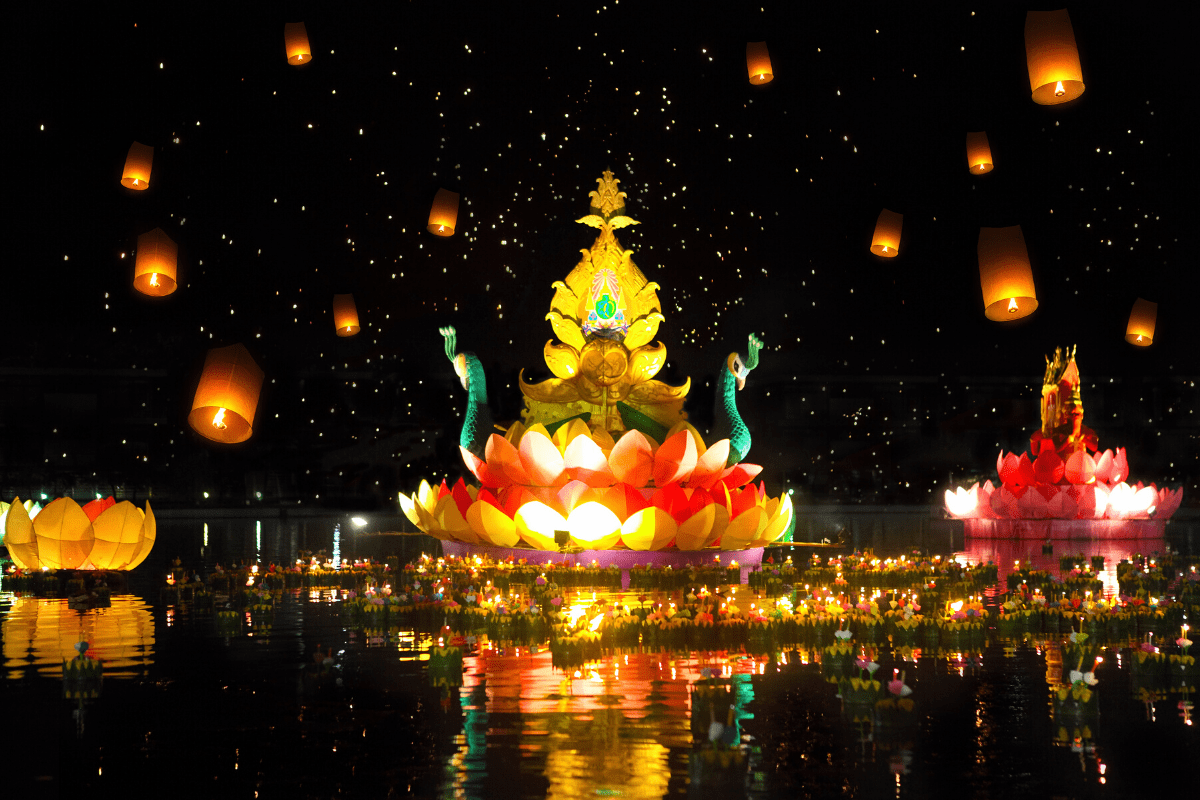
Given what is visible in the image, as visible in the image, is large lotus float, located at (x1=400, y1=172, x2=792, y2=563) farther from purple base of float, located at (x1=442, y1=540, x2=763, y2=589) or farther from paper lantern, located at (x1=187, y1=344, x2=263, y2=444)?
paper lantern, located at (x1=187, y1=344, x2=263, y2=444)

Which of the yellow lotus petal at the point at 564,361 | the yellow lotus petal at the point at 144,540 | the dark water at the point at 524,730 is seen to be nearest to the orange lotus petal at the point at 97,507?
the yellow lotus petal at the point at 144,540

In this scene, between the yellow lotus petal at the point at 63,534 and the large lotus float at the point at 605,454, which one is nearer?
the yellow lotus petal at the point at 63,534

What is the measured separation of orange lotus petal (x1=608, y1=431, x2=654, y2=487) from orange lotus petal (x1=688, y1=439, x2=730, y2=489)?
2.11ft

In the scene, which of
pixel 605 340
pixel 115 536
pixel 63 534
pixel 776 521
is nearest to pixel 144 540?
pixel 115 536

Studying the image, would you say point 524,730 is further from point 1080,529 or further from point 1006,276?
point 1080,529

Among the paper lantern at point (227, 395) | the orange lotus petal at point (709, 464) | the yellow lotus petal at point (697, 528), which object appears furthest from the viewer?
the orange lotus petal at point (709, 464)

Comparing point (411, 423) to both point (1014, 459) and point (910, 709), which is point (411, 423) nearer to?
point (1014, 459)

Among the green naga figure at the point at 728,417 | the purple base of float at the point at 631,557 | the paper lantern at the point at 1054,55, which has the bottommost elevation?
the purple base of float at the point at 631,557

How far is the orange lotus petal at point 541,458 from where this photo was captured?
45.5ft

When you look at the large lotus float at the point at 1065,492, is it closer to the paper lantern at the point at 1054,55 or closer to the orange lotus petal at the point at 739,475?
the orange lotus petal at the point at 739,475

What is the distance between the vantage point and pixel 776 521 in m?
14.5

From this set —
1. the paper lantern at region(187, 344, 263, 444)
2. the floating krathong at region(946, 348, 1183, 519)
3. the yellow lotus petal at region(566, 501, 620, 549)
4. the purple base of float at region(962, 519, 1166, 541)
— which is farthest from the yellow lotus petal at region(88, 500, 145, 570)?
the floating krathong at region(946, 348, 1183, 519)

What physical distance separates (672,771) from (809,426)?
33.3 m

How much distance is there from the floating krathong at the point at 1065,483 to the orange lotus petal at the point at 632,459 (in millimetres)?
12144
